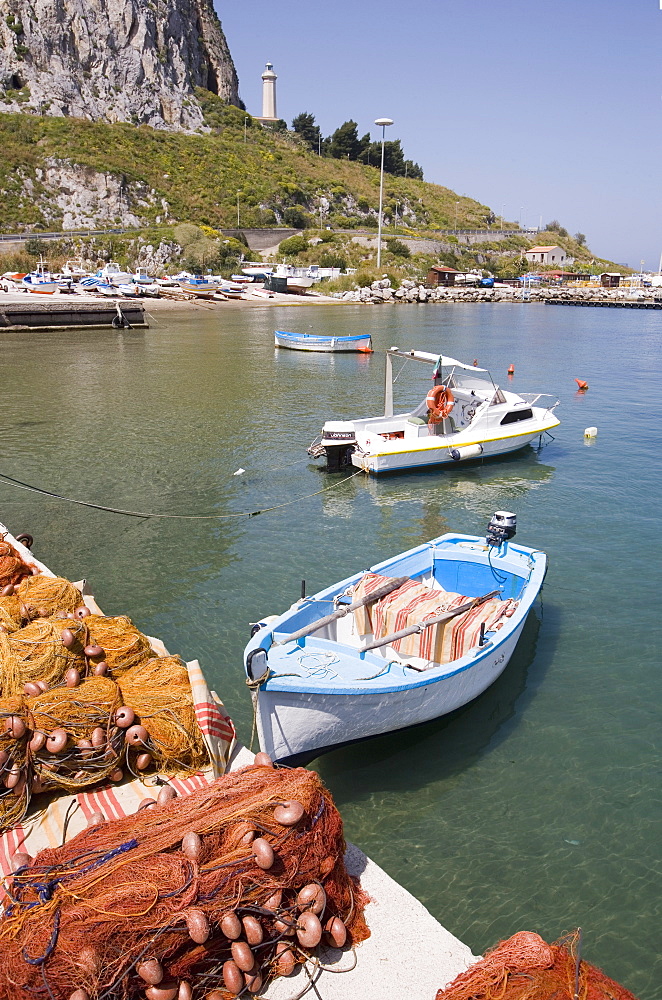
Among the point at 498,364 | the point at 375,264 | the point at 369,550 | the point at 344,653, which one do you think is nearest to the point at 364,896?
the point at 344,653

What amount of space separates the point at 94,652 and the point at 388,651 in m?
4.23

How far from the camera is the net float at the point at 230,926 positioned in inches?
198

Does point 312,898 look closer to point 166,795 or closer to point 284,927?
point 284,927

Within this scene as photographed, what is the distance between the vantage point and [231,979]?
5.04 m

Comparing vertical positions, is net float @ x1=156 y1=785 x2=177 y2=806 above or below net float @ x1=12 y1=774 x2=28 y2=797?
above

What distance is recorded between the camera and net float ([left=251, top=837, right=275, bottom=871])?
208 inches

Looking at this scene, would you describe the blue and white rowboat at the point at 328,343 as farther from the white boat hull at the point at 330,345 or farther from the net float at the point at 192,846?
the net float at the point at 192,846

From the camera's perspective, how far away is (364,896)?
619 cm

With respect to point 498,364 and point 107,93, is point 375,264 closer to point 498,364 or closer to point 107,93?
point 107,93

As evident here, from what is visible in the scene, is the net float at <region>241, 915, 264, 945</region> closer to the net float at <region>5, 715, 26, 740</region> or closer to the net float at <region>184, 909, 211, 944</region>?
the net float at <region>184, 909, 211, 944</region>

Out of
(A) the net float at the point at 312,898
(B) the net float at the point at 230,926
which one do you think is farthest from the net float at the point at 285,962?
(B) the net float at the point at 230,926

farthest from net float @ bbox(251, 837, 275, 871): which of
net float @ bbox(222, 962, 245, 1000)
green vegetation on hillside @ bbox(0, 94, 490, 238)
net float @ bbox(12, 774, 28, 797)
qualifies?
green vegetation on hillside @ bbox(0, 94, 490, 238)

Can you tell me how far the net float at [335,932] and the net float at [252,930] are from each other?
0.71 metres

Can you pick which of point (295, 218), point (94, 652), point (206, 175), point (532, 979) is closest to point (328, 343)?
point (94, 652)
